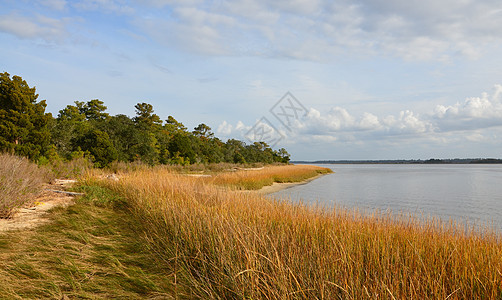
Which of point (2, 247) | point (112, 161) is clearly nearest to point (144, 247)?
point (2, 247)

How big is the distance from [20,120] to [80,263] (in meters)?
13.9

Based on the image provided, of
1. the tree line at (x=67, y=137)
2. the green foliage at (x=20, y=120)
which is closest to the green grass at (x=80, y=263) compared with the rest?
the tree line at (x=67, y=137)

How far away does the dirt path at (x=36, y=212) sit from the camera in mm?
5223

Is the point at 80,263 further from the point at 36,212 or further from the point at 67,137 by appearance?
the point at 67,137

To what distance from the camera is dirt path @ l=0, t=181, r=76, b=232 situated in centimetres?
522

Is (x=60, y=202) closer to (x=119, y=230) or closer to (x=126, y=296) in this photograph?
(x=119, y=230)

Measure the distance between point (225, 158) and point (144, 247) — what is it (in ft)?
128

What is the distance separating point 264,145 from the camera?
7331 centimetres

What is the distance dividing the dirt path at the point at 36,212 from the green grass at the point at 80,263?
1.30 ft

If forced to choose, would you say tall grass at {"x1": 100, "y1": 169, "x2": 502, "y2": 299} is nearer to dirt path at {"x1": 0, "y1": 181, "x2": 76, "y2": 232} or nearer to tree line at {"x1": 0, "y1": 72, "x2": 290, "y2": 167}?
dirt path at {"x1": 0, "y1": 181, "x2": 76, "y2": 232}

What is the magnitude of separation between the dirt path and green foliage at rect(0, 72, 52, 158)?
7.45 m

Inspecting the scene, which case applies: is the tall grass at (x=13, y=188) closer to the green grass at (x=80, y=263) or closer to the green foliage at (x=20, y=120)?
the green grass at (x=80, y=263)

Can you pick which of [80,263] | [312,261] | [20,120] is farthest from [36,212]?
[20,120]

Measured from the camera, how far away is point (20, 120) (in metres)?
13.9
